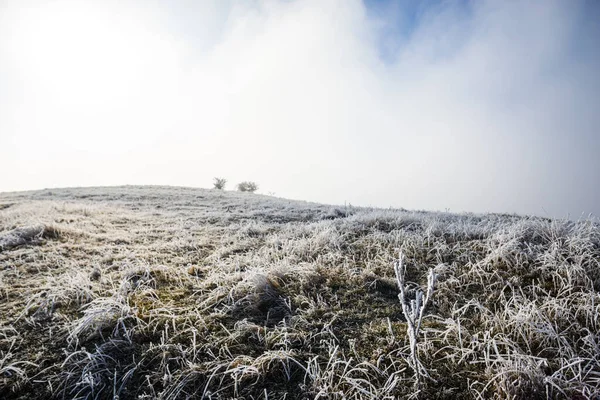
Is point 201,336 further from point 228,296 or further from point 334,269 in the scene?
point 334,269

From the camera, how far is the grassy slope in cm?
218

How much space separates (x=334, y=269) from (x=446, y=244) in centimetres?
194

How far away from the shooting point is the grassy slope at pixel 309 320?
2176 mm

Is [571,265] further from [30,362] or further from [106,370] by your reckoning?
[30,362]

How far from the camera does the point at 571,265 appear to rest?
3.29 meters

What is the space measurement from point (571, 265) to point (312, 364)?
3131 millimetres

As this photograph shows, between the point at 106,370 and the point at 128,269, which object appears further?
the point at 128,269

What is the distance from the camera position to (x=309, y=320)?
9.76 ft

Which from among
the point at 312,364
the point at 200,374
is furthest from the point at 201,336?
the point at 312,364

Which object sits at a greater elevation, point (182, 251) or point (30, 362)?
point (182, 251)

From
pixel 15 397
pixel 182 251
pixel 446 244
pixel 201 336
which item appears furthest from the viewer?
pixel 182 251

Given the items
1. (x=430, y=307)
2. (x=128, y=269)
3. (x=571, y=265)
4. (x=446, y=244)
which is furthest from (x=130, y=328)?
(x=571, y=265)

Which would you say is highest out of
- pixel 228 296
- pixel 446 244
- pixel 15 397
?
pixel 446 244

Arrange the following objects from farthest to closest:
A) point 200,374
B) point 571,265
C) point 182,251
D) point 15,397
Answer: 1. point 182,251
2. point 571,265
3. point 200,374
4. point 15,397
